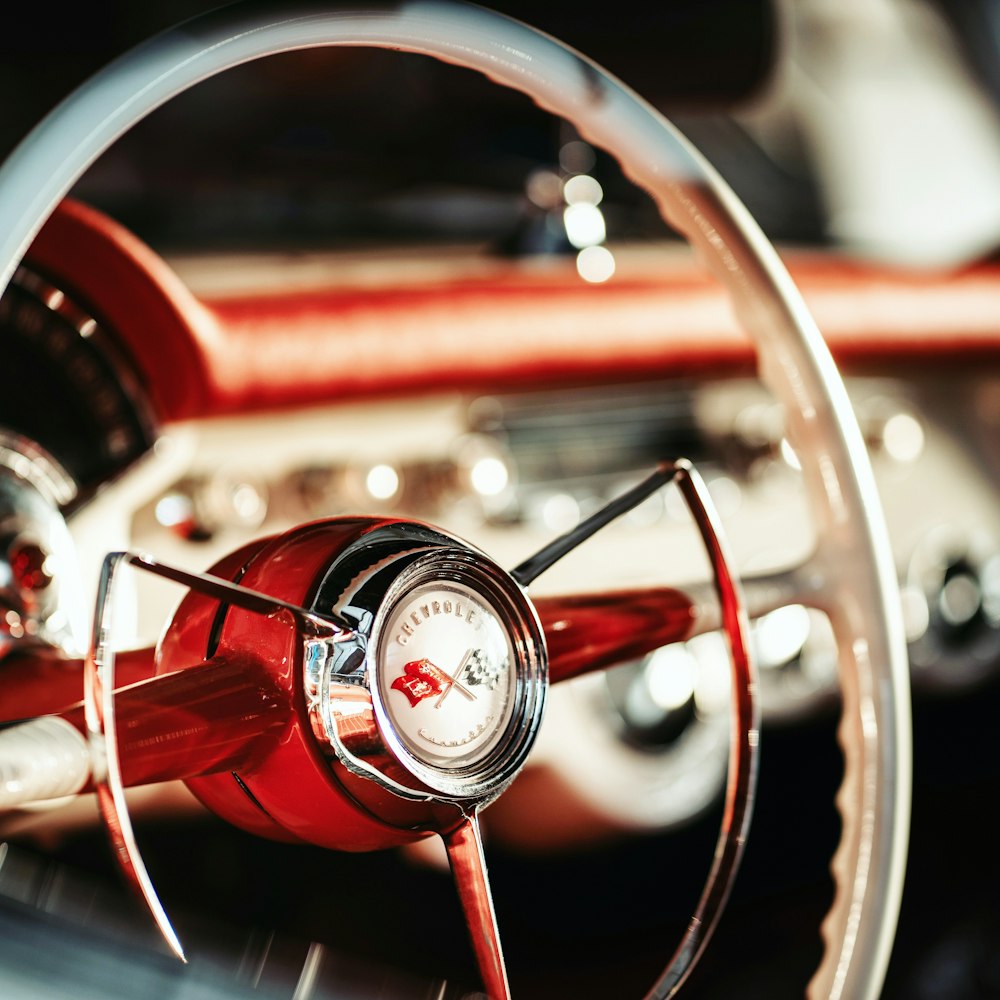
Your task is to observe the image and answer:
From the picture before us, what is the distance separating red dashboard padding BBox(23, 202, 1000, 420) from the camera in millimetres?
883

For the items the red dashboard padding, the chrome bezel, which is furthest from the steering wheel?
the red dashboard padding

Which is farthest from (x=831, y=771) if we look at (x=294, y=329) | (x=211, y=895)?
(x=294, y=329)

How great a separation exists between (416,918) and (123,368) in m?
0.80

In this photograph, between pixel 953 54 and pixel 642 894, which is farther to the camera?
pixel 953 54

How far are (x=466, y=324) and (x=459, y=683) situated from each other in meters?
0.58

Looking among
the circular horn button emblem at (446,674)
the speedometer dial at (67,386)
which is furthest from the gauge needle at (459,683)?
the speedometer dial at (67,386)

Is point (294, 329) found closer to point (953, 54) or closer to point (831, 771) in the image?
point (831, 771)

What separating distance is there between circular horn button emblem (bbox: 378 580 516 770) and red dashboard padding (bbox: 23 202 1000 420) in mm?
415

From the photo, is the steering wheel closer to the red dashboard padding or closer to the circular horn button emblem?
the circular horn button emblem

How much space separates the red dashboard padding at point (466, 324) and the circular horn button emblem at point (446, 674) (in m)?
0.42

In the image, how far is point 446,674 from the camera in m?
0.55

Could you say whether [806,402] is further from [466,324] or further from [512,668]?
[466,324]

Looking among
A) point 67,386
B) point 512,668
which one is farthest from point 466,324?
point 512,668

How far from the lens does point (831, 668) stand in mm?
1385
